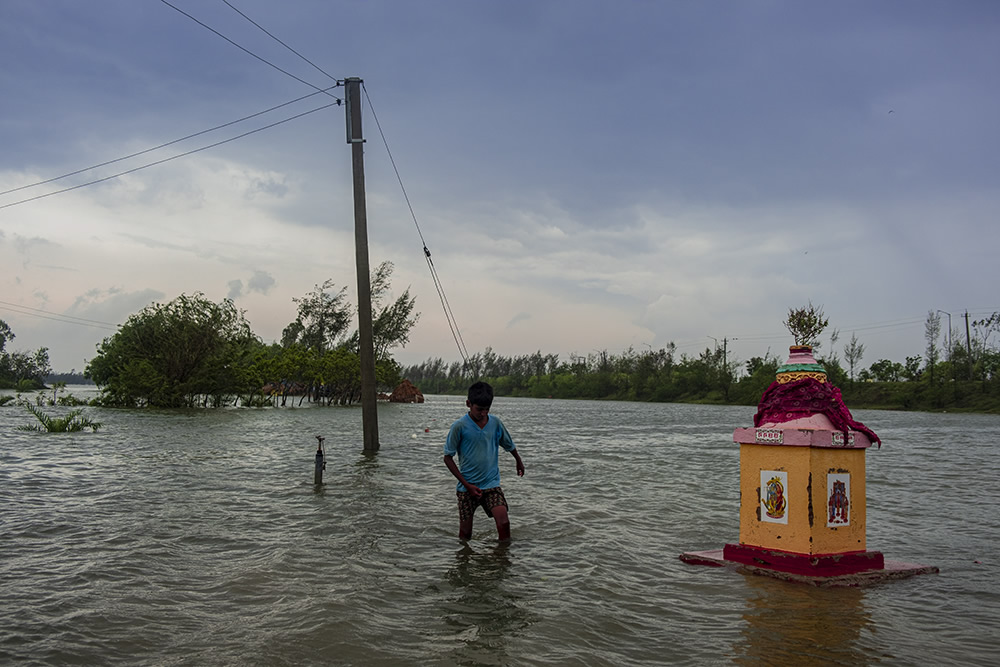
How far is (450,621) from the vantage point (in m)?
5.31

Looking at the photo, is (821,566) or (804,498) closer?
(804,498)

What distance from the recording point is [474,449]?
7.45 m

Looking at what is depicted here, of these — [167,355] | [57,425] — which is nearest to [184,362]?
[167,355]

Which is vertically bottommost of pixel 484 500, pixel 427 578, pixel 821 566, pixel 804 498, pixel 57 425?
pixel 427 578

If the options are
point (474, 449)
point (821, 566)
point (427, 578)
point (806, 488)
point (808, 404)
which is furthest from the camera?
point (474, 449)

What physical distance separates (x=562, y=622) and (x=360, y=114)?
13035 millimetres

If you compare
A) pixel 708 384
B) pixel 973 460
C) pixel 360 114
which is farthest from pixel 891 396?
pixel 360 114

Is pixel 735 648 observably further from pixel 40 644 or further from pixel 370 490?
pixel 370 490

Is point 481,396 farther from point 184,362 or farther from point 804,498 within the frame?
point 184,362

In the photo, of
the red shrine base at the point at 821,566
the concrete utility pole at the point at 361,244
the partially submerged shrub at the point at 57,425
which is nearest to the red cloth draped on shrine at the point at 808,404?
the red shrine base at the point at 821,566

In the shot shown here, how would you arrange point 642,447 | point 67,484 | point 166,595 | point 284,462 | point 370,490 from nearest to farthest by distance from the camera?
point 166,595, point 67,484, point 370,490, point 284,462, point 642,447

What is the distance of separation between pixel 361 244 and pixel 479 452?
32.0ft

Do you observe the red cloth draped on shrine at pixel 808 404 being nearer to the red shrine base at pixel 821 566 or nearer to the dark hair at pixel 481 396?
the red shrine base at pixel 821 566

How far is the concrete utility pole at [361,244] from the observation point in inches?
625
